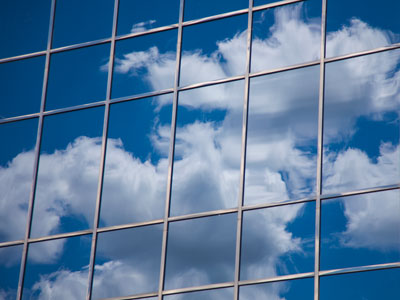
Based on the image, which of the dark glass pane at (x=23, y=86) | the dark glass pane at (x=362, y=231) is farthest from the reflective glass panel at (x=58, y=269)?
the dark glass pane at (x=362, y=231)

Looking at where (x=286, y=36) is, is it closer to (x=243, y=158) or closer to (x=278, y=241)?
(x=243, y=158)

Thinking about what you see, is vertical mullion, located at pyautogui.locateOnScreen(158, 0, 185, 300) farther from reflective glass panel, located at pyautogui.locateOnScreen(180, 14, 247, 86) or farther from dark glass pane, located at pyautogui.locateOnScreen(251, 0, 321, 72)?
dark glass pane, located at pyautogui.locateOnScreen(251, 0, 321, 72)

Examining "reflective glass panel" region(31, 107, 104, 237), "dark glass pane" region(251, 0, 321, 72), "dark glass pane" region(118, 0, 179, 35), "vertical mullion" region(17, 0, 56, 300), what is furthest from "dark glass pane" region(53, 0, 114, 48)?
"dark glass pane" region(251, 0, 321, 72)

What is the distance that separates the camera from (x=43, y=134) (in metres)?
24.6

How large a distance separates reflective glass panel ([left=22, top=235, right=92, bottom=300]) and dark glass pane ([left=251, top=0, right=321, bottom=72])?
5892 mm

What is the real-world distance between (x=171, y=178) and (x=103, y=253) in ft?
7.64

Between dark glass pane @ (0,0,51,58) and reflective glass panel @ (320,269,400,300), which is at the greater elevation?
dark glass pane @ (0,0,51,58)

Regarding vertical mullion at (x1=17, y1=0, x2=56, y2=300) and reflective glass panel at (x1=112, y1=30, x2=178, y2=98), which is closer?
vertical mullion at (x1=17, y1=0, x2=56, y2=300)

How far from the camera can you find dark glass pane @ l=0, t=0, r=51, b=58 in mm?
25859

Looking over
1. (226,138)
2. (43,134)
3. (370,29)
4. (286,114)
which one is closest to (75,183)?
(43,134)

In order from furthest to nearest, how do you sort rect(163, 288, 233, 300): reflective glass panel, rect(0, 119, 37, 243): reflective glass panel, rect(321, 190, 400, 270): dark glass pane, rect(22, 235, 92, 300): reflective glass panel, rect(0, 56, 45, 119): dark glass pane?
rect(0, 56, 45, 119): dark glass pane < rect(0, 119, 37, 243): reflective glass panel < rect(22, 235, 92, 300): reflective glass panel < rect(163, 288, 233, 300): reflective glass panel < rect(321, 190, 400, 270): dark glass pane

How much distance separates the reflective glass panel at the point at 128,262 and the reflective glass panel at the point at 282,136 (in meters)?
2.44

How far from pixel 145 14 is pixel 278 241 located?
277 inches

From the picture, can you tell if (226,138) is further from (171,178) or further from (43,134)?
(43,134)
